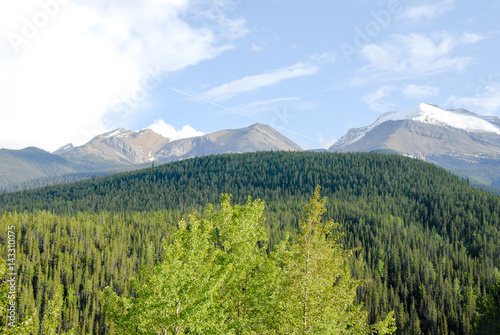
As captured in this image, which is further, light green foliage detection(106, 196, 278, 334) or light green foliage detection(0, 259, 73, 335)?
light green foliage detection(106, 196, 278, 334)

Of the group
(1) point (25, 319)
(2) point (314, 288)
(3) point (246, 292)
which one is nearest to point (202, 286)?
(3) point (246, 292)

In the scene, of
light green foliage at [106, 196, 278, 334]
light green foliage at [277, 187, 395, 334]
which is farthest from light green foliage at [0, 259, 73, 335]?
light green foliage at [277, 187, 395, 334]

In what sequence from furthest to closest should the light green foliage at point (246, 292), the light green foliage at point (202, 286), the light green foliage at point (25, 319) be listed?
the light green foliage at point (202, 286) < the light green foliage at point (246, 292) < the light green foliage at point (25, 319)

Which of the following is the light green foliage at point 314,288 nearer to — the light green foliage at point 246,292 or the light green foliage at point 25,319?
the light green foliage at point 246,292

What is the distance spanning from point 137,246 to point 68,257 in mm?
33654

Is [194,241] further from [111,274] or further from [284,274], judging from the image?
[111,274]

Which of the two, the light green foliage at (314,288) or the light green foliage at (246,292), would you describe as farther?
the light green foliage at (246,292)

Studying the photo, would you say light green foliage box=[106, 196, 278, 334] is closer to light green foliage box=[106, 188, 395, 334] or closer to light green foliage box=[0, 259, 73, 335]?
light green foliage box=[106, 188, 395, 334]

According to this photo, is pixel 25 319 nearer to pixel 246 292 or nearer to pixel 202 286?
pixel 202 286

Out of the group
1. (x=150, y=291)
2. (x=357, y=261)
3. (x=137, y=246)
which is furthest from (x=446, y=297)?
(x=150, y=291)

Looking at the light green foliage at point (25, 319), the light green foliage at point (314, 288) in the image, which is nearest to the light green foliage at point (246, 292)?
the light green foliage at point (314, 288)

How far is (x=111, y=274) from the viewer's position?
553 feet

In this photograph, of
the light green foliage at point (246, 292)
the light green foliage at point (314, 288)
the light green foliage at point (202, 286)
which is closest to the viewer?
the light green foliage at point (314, 288)

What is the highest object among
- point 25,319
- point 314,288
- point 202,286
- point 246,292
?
point 314,288
